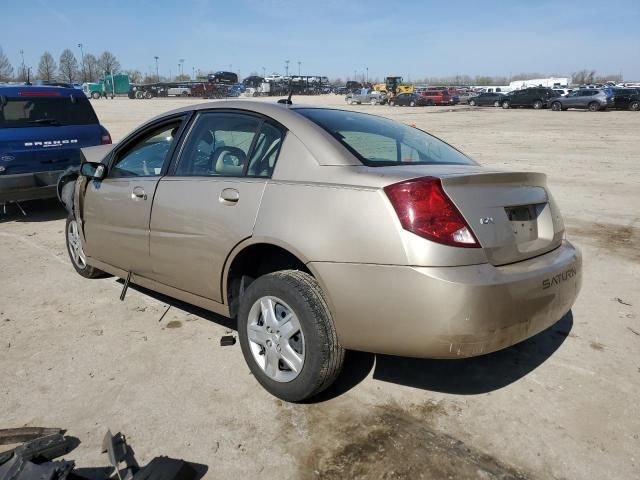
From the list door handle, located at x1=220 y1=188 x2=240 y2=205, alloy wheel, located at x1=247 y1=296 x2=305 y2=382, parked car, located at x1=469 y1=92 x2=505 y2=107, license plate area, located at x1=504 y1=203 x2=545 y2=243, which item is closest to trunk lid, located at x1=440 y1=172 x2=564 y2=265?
license plate area, located at x1=504 y1=203 x2=545 y2=243

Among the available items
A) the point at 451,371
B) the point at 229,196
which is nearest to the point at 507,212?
the point at 451,371

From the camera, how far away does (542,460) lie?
254cm

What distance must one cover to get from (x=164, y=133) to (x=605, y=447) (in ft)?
11.6

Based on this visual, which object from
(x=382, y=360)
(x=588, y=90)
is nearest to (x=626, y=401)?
(x=382, y=360)

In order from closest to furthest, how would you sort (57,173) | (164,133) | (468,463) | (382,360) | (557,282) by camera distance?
(468,463) < (557,282) < (382,360) < (164,133) < (57,173)

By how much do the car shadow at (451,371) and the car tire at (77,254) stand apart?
287cm

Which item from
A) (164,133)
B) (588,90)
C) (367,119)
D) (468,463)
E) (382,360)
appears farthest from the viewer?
(588,90)

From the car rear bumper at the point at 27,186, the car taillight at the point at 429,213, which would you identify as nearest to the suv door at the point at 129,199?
the car taillight at the point at 429,213

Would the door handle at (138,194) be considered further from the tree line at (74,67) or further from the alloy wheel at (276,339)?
the tree line at (74,67)

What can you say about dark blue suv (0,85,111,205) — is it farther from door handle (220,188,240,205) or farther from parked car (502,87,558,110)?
parked car (502,87,558,110)

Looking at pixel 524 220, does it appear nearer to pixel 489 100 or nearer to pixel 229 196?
pixel 229 196

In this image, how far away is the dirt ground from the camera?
2.55m

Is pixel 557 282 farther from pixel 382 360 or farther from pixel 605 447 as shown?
pixel 382 360

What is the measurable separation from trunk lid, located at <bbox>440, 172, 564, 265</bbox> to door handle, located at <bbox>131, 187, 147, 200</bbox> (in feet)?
7.33
